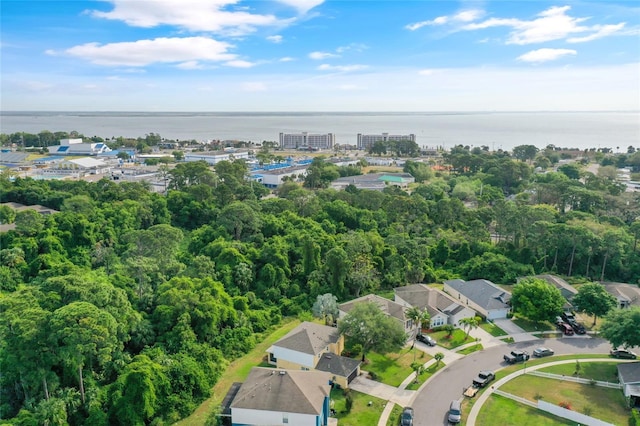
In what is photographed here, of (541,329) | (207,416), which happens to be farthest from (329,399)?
(541,329)

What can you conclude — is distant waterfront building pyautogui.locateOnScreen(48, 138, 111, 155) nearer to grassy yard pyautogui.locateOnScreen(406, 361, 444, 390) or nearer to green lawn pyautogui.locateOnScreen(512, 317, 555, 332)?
green lawn pyautogui.locateOnScreen(512, 317, 555, 332)

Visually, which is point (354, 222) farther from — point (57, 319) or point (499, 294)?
point (57, 319)

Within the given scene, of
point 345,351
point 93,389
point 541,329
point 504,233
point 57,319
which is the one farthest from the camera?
point 504,233

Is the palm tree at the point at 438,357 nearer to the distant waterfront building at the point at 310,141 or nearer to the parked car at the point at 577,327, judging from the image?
the parked car at the point at 577,327

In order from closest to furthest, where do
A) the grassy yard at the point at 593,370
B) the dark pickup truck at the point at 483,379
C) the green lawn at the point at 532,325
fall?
the dark pickup truck at the point at 483,379, the grassy yard at the point at 593,370, the green lawn at the point at 532,325

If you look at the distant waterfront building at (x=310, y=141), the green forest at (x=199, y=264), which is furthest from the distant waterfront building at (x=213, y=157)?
the distant waterfront building at (x=310, y=141)

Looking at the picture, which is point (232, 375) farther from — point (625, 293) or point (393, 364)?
point (625, 293)
